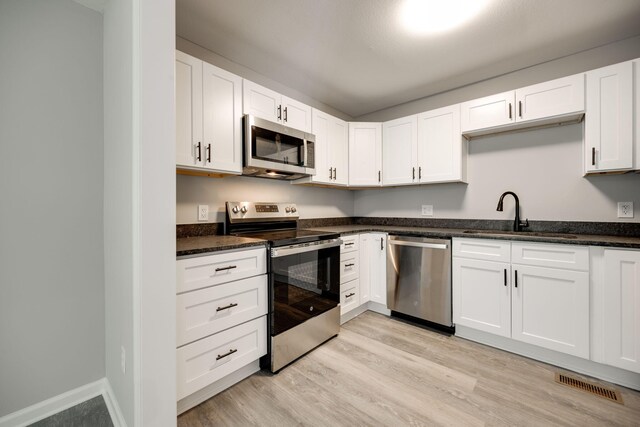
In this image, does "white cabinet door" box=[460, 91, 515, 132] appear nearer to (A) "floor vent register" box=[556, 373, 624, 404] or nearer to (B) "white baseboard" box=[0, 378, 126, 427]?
(A) "floor vent register" box=[556, 373, 624, 404]

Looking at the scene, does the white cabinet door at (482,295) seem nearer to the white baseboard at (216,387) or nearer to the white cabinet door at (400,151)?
the white cabinet door at (400,151)

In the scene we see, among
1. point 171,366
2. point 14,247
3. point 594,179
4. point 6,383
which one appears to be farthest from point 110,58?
point 594,179

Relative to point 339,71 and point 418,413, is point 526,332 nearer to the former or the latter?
point 418,413

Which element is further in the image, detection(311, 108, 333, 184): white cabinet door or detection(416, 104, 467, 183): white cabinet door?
detection(311, 108, 333, 184): white cabinet door

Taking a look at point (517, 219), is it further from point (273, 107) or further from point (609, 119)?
point (273, 107)

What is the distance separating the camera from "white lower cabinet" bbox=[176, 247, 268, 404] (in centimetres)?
146

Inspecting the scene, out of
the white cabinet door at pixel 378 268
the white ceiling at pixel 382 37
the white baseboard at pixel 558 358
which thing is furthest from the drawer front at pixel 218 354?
the white ceiling at pixel 382 37

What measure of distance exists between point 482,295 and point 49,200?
3181 mm

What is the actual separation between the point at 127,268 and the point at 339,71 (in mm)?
2452

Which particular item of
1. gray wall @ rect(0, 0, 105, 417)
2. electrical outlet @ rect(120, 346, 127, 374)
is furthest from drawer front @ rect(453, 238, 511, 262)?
gray wall @ rect(0, 0, 105, 417)

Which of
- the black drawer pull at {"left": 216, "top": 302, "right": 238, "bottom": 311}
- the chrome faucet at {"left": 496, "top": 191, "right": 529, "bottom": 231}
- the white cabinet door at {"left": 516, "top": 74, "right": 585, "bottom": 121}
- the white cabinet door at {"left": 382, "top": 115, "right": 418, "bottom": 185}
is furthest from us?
the white cabinet door at {"left": 382, "top": 115, "right": 418, "bottom": 185}

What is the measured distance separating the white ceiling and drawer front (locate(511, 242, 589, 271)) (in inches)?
65.0

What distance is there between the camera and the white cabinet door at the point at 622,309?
1.66 meters

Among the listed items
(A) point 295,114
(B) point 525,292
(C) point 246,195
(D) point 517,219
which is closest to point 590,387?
(B) point 525,292
